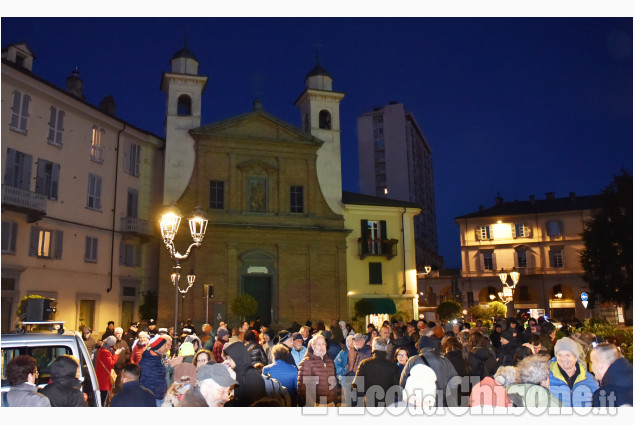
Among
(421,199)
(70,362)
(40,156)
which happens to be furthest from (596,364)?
(421,199)

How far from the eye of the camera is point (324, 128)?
34562 millimetres

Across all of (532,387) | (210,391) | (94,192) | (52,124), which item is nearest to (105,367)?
(210,391)

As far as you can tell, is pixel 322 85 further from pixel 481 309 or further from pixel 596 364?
pixel 596 364

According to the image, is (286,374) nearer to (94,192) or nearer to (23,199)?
(23,199)

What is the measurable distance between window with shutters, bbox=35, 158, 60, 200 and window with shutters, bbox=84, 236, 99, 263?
2.83 metres

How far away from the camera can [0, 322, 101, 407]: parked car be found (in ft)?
21.5

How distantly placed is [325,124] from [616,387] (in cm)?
3011

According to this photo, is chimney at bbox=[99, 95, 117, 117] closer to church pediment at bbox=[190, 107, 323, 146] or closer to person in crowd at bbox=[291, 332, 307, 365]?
church pediment at bbox=[190, 107, 323, 146]

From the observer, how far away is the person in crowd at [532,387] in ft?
19.0

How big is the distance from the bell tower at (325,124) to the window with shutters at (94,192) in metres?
12.7

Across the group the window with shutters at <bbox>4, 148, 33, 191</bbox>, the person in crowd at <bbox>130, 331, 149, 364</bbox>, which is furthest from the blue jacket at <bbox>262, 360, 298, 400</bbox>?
the window with shutters at <bbox>4, 148, 33, 191</bbox>

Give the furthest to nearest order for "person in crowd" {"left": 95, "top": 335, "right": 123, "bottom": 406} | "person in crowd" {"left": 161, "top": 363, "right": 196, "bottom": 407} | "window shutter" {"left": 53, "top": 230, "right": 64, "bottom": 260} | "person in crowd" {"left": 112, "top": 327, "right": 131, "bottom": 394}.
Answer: "window shutter" {"left": 53, "top": 230, "right": 64, "bottom": 260}
"person in crowd" {"left": 95, "top": 335, "right": 123, "bottom": 406}
"person in crowd" {"left": 112, "top": 327, "right": 131, "bottom": 394}
"person in crowd" {"left": 161, "top": 363, "right": 196, "bottom": 407}

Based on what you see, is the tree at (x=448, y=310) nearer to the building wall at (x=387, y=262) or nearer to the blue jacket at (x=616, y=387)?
the building wall at (x=387, y=262)

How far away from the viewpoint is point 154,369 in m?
9.06
